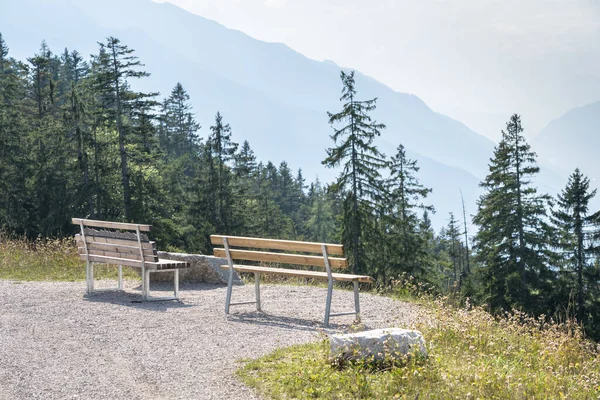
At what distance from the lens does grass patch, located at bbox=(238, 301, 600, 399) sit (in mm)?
4918

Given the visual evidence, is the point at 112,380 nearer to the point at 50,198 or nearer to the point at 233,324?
the point at 233,324

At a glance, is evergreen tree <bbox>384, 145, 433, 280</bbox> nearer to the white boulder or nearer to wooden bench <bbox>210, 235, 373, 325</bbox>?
wooden bench <bbox>210, 235, 373, 325</bbox>

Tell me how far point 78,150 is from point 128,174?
11.2 feet

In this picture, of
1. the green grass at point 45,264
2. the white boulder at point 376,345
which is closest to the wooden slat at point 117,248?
the green grass at point 45,264

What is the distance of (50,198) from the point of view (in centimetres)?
3947

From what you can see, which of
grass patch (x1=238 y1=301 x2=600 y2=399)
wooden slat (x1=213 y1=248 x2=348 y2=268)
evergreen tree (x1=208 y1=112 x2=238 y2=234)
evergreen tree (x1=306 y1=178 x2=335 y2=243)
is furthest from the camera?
evergreen tree (x1=306 y1=178 x2=335 y2=243)

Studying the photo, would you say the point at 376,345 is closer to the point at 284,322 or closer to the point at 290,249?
the point at 284,322

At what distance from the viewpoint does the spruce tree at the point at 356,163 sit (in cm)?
3866

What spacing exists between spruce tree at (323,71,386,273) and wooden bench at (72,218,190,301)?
28.2m

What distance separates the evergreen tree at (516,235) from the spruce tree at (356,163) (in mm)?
8230

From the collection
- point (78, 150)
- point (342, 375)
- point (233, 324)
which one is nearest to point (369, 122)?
point (78, 150)

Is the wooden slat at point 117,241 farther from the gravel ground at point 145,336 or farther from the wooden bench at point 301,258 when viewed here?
the wooden bench at point 301,258

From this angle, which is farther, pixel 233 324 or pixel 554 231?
pixel 554 231

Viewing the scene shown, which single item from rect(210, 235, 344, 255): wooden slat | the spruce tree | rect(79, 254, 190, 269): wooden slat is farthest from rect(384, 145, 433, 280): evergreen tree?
rect(210, 235, 344, 255): wooden slat
